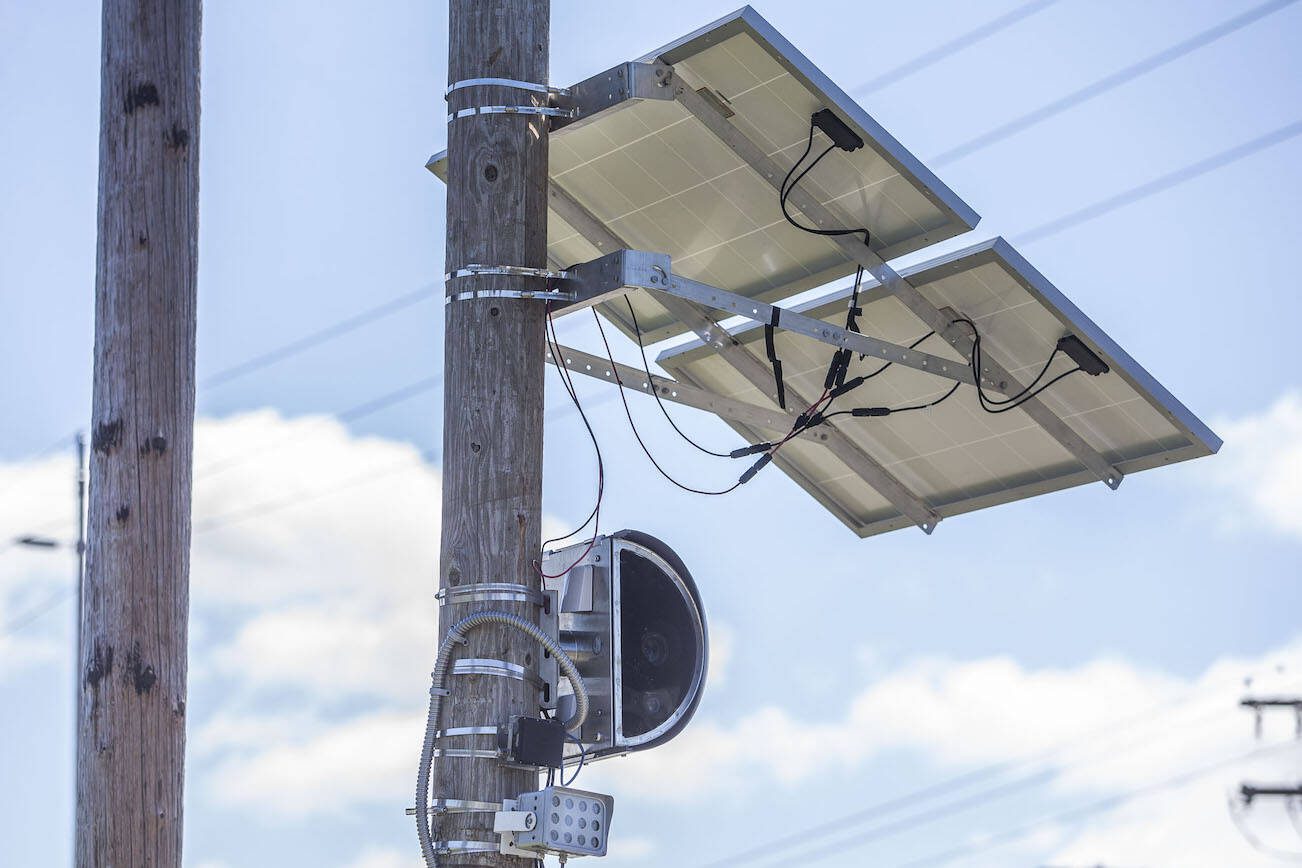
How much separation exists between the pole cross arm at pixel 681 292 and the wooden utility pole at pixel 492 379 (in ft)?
0.65

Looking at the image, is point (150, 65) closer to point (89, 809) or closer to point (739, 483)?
point (89, 809)

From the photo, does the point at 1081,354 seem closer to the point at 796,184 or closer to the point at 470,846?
the point at 796,184

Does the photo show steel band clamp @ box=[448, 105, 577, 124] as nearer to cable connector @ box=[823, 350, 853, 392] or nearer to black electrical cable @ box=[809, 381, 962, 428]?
cable connector @ box=[823, 350, 853, 392]

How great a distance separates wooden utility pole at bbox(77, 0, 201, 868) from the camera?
6.10 m

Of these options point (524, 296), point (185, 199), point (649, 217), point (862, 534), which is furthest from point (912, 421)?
point (185, 199)

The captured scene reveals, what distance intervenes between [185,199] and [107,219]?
0.91 ft

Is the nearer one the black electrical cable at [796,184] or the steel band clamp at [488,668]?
the steel band clamp at [488,668]

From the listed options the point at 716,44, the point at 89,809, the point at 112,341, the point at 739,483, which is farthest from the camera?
the point at 739,483

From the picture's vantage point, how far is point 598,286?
6992mm

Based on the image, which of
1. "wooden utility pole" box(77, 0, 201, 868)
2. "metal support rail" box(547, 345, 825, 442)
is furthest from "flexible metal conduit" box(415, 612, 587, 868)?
"metal support rail" box(547, 345, 825, 442)

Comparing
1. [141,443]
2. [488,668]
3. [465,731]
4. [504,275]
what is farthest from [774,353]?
[141,443]

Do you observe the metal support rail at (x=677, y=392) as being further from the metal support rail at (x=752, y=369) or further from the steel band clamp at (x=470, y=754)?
the steel band clamp at (x=470, y=754)

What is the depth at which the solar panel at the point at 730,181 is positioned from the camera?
7.85 metres

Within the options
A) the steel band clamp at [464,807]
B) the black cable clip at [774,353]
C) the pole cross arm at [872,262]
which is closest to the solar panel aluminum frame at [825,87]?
the pole cross arm at [872,262]
